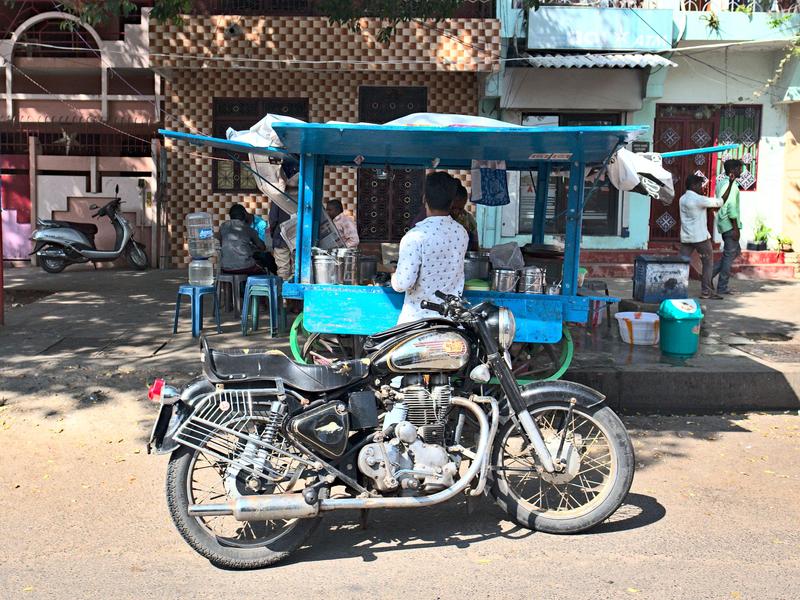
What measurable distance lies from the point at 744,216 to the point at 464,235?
10630 millimetres

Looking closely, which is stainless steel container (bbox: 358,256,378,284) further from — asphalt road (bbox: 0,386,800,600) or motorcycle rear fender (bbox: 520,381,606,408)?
motorcycle rear fender (bbox: 520,381,606,408)

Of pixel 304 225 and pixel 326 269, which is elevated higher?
pixel 304 225

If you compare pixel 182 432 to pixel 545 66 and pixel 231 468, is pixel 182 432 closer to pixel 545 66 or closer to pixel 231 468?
pixel 231 468

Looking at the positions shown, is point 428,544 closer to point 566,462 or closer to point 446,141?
point 566,462

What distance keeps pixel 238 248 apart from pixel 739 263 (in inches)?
330

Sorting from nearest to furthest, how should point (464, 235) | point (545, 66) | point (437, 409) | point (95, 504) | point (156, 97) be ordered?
1. point (437, 409)
2. point (95, 504)
3. point (464, 235)
4. point (545, 66)
5. point (156, 97)

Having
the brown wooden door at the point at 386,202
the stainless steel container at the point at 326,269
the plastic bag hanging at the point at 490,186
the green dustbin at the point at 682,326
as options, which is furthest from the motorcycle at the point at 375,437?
the brown wooden door at the point at 386,202

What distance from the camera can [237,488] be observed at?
380 centimetres

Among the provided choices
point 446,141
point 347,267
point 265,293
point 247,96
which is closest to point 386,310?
point 347,267

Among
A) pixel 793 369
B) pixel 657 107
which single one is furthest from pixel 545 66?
pixel 793 369

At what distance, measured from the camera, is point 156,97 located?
1352 centimetres

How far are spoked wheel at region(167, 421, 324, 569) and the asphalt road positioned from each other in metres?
0.09

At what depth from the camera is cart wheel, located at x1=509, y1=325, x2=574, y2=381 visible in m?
6.56

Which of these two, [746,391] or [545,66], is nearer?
[746,391]
